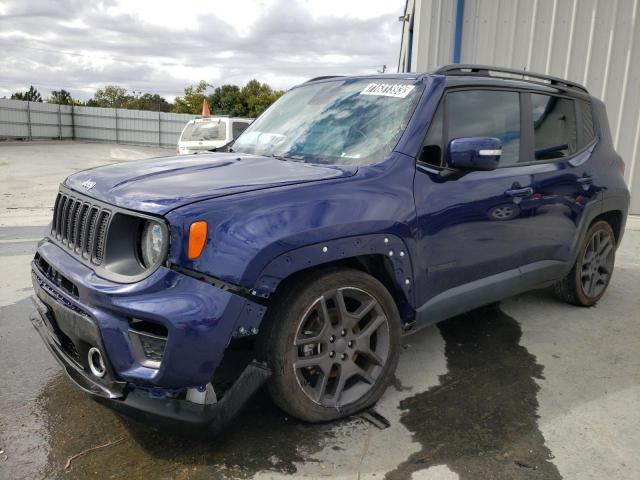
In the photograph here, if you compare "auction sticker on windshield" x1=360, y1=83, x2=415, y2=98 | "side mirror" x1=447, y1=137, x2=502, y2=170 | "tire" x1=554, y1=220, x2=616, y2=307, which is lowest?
"tire" x1=554, y1=220, x2=616, y2=307

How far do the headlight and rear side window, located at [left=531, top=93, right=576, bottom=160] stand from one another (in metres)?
2.65

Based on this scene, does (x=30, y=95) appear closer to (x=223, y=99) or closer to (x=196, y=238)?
(x=223, y=99)

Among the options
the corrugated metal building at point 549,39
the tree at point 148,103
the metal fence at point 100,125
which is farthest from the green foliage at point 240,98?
the corrugated metal building at point 549,39

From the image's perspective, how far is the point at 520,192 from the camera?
11.6 ft

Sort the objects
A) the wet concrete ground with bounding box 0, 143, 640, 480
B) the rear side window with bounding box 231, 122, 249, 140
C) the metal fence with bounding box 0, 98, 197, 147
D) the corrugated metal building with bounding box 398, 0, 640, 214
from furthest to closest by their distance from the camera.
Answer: the metal fence with bounding box 0, 98, 197, 147
the rear side window with bounding box 231, 122, 249, 140
the corrugated metal building with bounding box 398, 0, 640, 214
the wet concrete ground with bounding box 0, 143, 640, 480

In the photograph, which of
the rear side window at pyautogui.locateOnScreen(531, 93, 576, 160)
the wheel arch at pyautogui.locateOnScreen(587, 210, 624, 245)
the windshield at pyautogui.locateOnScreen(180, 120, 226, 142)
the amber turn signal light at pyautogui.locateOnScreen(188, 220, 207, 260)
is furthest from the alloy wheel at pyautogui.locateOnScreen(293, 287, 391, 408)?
the windshield at pyautogui.locateOnScreen(180, 120, 226, 142)

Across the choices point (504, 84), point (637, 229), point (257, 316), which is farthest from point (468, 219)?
point (637, 229)

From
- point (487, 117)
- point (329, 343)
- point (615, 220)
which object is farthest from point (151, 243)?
point (615, 220)

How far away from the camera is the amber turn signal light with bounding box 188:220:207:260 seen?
2227mm

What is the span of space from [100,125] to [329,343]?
33.0 metres

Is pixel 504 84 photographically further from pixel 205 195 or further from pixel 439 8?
pixel 439 8

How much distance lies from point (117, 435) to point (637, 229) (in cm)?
808

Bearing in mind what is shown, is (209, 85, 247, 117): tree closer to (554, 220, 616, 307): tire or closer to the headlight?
(554, 220, 616, 307): tire

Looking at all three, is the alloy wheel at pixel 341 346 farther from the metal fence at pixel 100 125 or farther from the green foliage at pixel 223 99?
the green foliage at pixel 223 99
